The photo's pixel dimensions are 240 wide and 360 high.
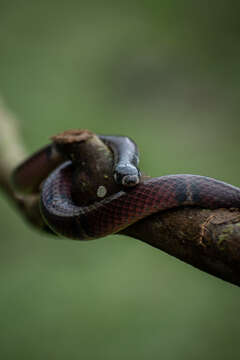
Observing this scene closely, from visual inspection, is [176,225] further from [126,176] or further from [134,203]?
[126,176]

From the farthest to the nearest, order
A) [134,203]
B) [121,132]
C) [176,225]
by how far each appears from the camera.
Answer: [121,132] < [134,203] < [176,225]

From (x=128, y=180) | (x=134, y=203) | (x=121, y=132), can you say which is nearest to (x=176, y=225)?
(x=134, y=203)

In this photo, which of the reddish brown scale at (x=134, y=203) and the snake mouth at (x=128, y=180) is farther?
the snake mouth at (x=128, y=180)

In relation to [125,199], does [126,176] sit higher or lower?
higher

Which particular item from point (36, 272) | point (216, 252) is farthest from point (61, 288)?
point (216, 252)

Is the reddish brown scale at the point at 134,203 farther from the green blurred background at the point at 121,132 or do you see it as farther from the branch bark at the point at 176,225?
the green blurred background at the point at 121,132

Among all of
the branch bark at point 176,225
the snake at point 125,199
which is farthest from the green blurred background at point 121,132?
the branch bark at point 176,225
